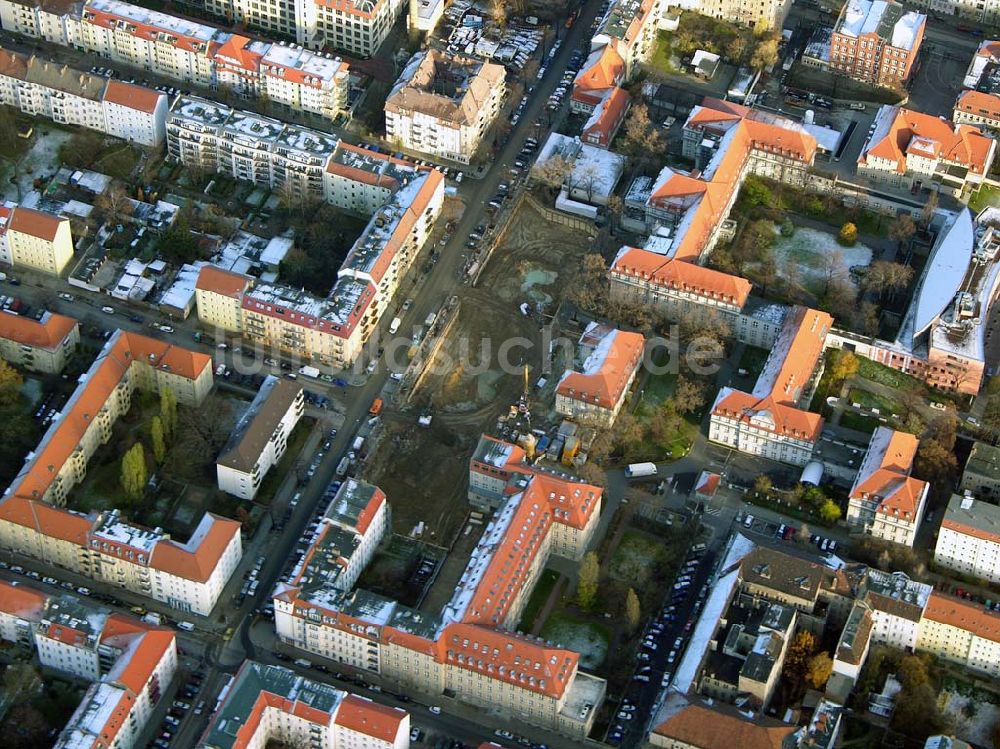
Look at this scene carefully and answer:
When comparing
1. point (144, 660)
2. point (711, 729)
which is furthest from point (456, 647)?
point (144, 660)

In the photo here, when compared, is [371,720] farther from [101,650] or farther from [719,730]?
[719,730]

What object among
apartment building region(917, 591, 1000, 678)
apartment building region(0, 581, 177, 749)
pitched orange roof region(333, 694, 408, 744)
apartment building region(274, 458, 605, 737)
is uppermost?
apartment building region(917, 591, 1000, 678)

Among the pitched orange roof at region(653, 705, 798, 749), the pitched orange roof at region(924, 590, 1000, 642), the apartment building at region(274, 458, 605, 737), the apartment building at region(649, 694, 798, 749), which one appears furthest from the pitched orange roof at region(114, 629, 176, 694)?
the pitched orange roof at region(924, 590, 1000, 642)

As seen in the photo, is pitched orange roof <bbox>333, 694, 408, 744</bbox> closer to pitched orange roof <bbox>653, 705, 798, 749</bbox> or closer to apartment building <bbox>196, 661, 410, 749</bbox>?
apartment building <bbox>196, 661, 410, 749</bbox>

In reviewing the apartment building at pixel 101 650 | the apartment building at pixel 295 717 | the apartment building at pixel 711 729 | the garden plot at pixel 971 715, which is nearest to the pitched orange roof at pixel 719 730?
the apartment building at pixel 711 729

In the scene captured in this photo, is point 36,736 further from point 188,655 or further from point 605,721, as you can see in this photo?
point 605,721

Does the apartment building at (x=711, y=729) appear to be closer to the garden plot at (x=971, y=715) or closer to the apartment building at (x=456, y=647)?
the apartment building at (x=456, y=647)
